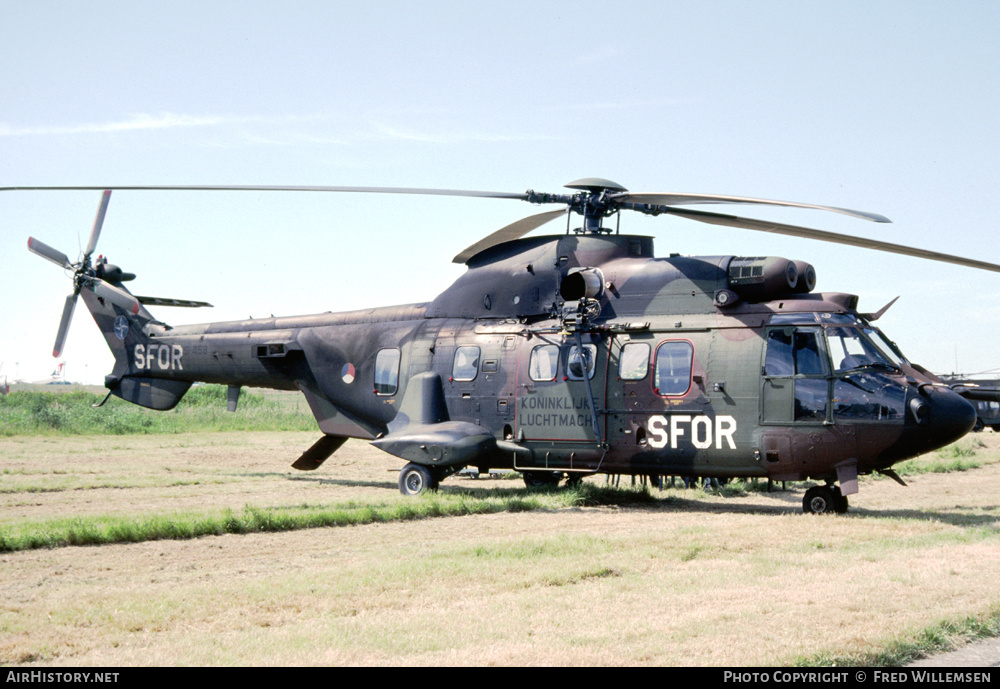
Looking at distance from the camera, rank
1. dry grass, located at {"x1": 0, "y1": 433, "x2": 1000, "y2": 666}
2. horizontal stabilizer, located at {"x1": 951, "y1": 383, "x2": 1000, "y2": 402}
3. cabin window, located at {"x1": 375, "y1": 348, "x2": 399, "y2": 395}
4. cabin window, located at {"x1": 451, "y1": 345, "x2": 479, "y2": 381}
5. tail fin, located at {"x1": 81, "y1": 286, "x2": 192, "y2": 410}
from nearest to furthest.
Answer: dry grass, located at {"x1": 0, "y1": 433, "x2": 1000, "y2": 666} < cabin window, located at {"x1": 451, "y1": 345, "x2": 479, "y2": 381} < cabin window, located at {"x1": 375, "y1": 348, "x2": 399, "y2": 395} < tail fin, located at {"x1": 81, "y1": 286, "x2": 192, "y2": 410} < horizontal stabilizer, located at {"x1": 951, "y1": 383, "x2": 1000, "y2": 402}

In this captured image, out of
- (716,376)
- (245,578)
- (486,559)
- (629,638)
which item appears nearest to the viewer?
(629,638)

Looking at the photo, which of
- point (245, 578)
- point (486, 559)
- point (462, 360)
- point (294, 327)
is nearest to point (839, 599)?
point (486, 559)

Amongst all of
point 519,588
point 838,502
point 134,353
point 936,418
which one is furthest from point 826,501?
point 134,353

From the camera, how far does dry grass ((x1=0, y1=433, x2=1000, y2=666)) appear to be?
20.2 ft

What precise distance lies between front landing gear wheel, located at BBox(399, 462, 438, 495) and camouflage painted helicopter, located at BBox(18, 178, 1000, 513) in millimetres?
29

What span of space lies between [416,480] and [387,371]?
2419 millimetres

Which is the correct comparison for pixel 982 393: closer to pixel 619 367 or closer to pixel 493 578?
pixel 619 367

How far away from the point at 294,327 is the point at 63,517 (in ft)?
24.2

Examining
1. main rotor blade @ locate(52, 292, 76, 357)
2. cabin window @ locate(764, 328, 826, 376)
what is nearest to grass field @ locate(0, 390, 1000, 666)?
cabin window @ locate(764, 328, 826, 376)

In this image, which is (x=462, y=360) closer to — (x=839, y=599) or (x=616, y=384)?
(x=616, y=384)

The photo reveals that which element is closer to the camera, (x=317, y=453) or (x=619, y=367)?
(x=619, y=367)

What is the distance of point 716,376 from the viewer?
14.0 metres

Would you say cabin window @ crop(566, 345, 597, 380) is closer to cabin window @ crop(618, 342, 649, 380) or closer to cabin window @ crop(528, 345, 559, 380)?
cabin window @ crop(528, 345, 559, 380)

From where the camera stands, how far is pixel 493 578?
8656 mm
